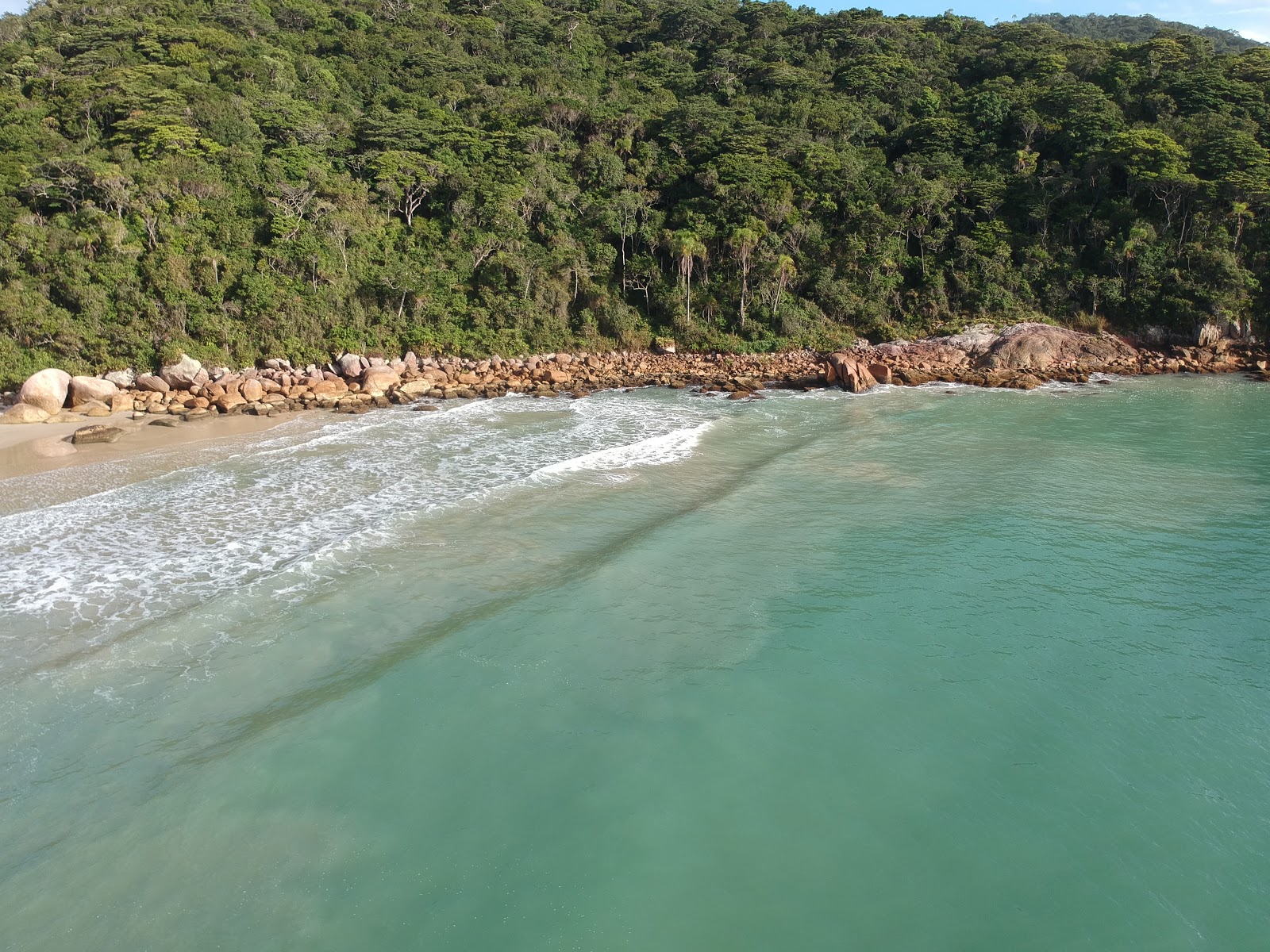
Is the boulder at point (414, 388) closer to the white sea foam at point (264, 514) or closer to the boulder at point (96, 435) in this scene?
the white sea foam at point (264, 514)

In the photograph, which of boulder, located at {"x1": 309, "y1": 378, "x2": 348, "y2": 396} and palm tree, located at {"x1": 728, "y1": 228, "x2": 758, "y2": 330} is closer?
boulder, located at {"x1": 309, "y1": 378, "x2": 348, "y2": 396}

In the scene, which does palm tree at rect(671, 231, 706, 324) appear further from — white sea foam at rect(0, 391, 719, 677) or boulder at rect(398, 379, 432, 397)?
white sea foam at rect(0, 391, 719, 677)

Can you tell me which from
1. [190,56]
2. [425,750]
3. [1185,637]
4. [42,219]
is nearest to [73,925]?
[425,750]

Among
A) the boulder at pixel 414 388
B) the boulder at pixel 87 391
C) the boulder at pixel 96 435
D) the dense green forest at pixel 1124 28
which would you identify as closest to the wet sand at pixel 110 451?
the boulder at pixel 96 435

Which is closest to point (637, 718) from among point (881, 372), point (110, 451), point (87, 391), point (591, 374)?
point (110, 451)

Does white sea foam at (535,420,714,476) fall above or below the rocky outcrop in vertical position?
below

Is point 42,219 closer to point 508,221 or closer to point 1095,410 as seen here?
point 508,221

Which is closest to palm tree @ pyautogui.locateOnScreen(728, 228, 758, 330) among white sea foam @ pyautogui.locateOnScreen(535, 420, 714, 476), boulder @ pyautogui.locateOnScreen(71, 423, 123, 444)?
white sea foam @ pyautogui.locateOnScreen(535, 420, 714, 476)

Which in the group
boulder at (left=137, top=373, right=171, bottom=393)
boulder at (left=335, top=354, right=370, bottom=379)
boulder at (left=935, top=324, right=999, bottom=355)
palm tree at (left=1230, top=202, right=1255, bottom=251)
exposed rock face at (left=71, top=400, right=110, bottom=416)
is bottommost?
exposed rock face at (left=71, top=400, right=110, bottom=416)
